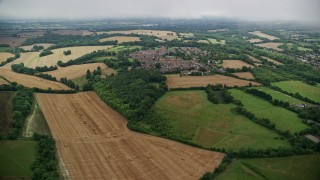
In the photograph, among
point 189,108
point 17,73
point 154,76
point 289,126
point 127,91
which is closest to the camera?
point 289,126

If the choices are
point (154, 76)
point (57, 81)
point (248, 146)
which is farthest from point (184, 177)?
point (57, 81)

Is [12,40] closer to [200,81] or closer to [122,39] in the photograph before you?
[122,39]

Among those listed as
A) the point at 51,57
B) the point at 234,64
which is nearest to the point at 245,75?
the point at 234,64

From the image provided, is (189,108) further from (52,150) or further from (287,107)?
(52,150)

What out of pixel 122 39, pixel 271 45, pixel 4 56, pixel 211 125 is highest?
pixel 122 39

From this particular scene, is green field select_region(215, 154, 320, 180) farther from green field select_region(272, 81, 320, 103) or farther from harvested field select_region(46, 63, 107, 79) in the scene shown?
harvested field select_region(46, 63, 107, 79)
